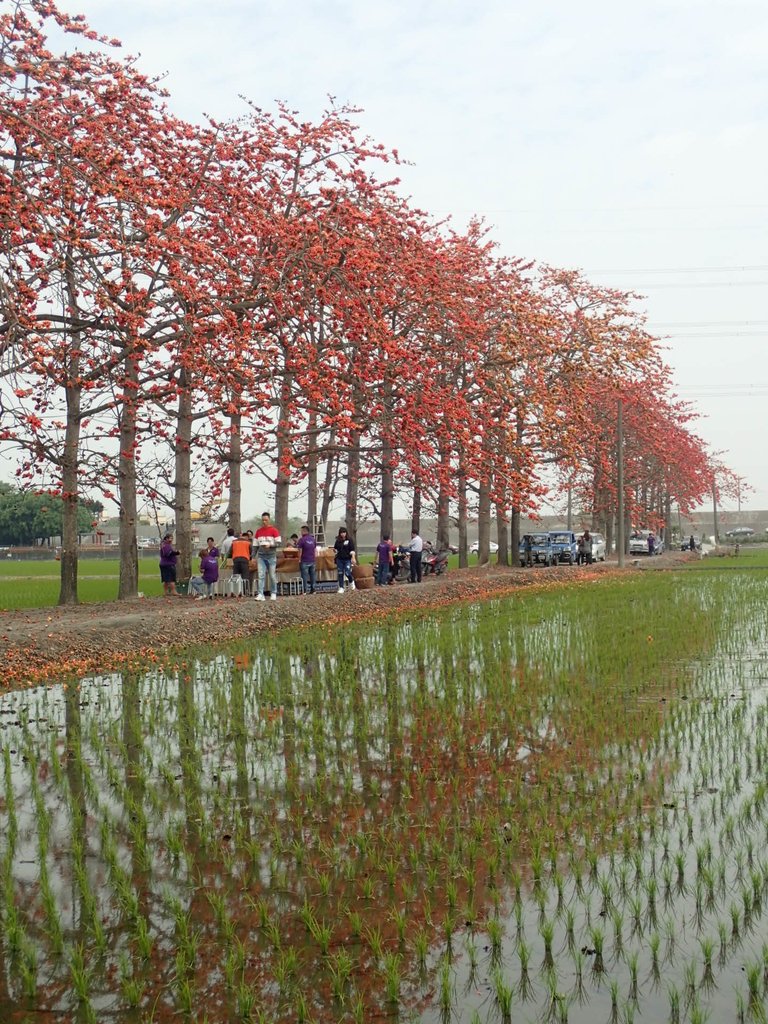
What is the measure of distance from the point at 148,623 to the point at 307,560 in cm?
1019

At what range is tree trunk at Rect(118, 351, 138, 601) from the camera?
25.8 meters

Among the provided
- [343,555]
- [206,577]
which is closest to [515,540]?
[343,555]

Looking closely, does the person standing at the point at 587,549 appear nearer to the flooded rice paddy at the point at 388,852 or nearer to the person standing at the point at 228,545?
the person standing at the point at 228,545

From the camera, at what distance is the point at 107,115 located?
19.7 meters

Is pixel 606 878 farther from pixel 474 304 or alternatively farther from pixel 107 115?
pixel 474 304

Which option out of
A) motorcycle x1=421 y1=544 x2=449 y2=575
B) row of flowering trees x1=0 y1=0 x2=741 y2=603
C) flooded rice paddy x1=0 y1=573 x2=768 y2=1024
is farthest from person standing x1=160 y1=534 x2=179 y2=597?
flooded rice paddy x1=0 y1=573 x2=768 y2=1024

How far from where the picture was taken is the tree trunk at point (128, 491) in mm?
25766

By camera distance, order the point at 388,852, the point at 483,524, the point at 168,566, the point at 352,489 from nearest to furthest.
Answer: the point at 388,852
the point at 168,566
the point at 352,489
the point at 483,524

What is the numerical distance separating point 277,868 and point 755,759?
4452mm

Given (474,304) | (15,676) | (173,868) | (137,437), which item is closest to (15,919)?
(173,868)

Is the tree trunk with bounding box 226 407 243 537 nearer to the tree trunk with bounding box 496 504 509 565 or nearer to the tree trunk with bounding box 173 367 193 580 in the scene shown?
the tree trunk with bounding box 173 367 193 580

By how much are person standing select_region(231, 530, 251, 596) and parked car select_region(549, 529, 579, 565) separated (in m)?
31.9

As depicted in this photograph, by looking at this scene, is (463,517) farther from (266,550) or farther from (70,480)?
(70,480)

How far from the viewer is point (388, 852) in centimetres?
689
